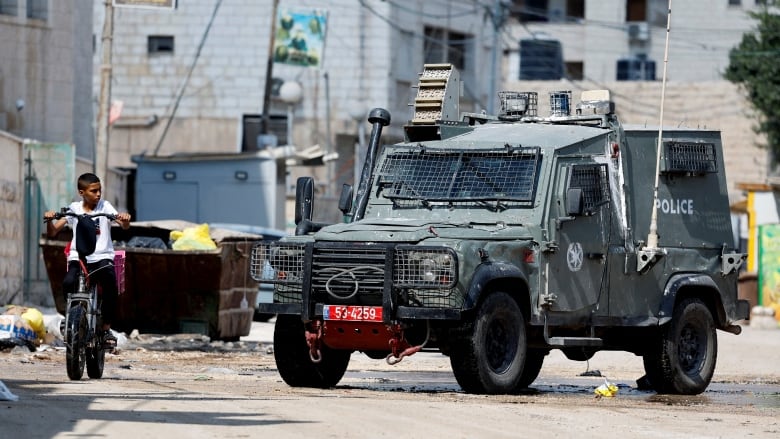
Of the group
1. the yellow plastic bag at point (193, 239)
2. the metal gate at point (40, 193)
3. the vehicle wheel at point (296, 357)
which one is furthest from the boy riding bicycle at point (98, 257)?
the metal gate at point (40, 193)

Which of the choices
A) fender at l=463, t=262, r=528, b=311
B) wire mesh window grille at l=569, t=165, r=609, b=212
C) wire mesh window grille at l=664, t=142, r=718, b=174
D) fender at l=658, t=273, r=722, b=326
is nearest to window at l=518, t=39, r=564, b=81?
wire mesh window grille at l=664, t=142, r=718, b=174

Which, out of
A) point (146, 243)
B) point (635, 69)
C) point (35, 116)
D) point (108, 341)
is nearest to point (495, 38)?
point (35, 116)

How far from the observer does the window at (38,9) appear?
3047cm

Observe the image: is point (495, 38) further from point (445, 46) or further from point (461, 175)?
point (461, 175)

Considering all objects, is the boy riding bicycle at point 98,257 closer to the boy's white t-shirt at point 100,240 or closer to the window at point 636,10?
the boy's white t-shirt at point 100,240

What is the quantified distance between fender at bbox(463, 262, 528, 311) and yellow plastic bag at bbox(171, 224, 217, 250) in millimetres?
6741

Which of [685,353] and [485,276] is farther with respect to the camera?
[685,353]

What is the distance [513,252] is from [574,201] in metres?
0.72

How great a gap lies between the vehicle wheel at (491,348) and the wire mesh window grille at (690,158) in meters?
2.51

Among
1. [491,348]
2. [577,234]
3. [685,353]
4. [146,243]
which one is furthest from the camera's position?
[146,243]

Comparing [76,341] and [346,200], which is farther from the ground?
[346,200]

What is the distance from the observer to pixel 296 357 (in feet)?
44.5

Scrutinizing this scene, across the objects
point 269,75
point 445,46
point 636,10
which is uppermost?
point 636,10

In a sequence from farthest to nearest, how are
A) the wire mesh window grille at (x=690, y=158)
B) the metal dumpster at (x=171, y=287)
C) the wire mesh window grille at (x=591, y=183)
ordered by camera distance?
the metal dumpster at (x=171, y=287) < the wire mesh window grille at (x=690, y=158) < the wire mesh window grille at (x=591, y=183)
